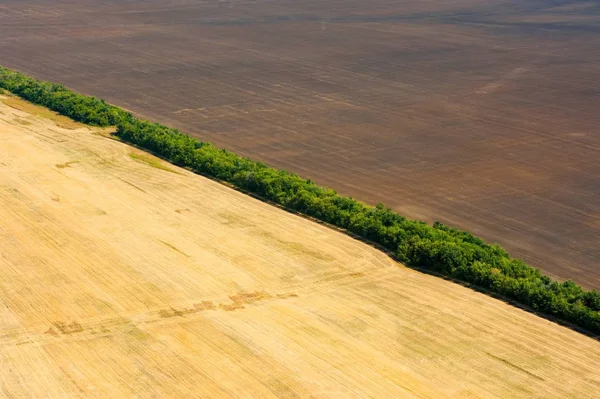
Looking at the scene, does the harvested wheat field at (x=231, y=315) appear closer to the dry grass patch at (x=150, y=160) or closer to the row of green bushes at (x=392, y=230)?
the row of green bushes at (x=392, y=230)

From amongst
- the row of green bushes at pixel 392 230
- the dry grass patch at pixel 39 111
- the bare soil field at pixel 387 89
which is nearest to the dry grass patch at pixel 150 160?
the row of green bushes at pixel 392 230

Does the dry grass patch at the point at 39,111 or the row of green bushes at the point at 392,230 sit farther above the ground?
the row of green bushes at the point at 392,230

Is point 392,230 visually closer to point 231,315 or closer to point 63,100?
point 231,315

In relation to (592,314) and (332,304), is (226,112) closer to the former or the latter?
(332,304)

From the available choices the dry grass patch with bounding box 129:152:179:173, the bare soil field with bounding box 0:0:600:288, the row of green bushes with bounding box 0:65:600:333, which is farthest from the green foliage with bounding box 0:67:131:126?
the dry grass patch with bounding box 129:152:179:173

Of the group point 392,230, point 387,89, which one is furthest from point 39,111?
point 392,230

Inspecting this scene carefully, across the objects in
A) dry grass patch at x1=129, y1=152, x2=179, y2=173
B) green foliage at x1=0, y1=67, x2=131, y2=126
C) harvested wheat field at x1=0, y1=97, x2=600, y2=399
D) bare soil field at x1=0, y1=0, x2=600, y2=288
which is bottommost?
harvested wheat field at x1=0, y1=97, x2=600, y2=399

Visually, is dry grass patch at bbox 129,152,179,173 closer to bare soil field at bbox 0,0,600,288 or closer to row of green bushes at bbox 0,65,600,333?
row of green bushes at bbox 0,65,600,333
